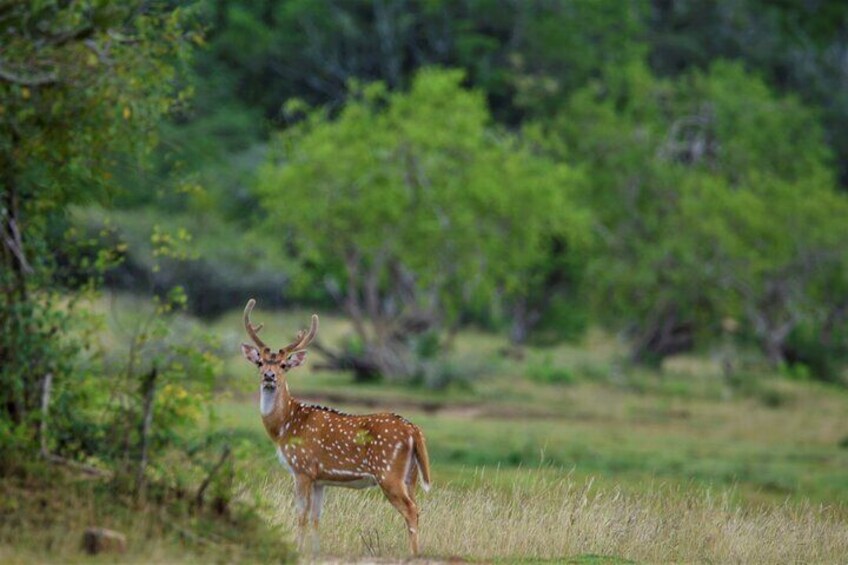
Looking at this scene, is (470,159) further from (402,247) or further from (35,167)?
(35,167)

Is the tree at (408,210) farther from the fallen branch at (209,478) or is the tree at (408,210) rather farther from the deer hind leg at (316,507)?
the fallen branch at (209,478)

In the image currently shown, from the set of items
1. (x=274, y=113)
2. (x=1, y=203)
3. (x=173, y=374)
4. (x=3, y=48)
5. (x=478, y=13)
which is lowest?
(x=173, y=374)

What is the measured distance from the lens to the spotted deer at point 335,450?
13977mm

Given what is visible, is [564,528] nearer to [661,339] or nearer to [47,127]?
[47,127]

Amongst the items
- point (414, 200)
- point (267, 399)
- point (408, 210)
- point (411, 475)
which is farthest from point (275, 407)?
point (414, 200)

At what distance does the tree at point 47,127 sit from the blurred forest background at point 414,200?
0.03m

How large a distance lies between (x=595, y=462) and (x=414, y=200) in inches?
686

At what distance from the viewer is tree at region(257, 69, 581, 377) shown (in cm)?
4319

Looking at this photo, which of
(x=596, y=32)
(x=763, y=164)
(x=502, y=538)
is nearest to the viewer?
(x=502, y=538)

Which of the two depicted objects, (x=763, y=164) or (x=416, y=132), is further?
(x=763, y=164)

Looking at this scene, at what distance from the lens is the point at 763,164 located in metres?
63.0

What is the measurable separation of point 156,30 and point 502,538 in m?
5.24

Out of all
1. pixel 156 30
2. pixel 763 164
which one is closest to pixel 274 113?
pixel 763 164

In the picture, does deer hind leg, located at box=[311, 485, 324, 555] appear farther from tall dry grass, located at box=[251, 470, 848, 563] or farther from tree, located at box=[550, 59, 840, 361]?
tree, located at box=[550, 59, 840, 361]
